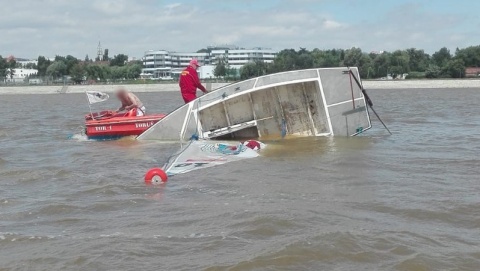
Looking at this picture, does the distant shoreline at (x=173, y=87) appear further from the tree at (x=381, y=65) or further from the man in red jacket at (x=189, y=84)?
the man in red jacket at (x=189, y=84)

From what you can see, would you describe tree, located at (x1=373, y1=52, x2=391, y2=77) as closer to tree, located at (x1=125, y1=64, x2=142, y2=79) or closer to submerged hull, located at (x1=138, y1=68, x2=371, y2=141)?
tree, located at (x1=125, y1=64, x2=142, y2=79)

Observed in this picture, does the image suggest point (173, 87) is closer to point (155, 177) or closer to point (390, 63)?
point (390, 63)

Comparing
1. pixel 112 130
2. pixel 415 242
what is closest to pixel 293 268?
pixel 415 242

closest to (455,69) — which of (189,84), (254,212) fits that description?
(189,84)

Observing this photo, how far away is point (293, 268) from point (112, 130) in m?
11.7

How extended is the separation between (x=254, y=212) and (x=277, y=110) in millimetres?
8222

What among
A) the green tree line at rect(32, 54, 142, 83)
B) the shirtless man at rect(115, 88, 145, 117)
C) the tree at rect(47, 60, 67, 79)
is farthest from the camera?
the tree at rect(47, 60, 67, 79)

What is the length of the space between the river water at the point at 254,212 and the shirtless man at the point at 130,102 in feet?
13.1

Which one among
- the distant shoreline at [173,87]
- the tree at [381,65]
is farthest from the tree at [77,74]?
the tree at [381,65]

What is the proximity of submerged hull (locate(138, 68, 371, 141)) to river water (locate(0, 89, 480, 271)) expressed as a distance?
1.78 m

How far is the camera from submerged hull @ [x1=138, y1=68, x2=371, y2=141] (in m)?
14.6

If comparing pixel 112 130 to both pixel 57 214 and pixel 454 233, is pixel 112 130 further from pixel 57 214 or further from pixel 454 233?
pixel 454 233

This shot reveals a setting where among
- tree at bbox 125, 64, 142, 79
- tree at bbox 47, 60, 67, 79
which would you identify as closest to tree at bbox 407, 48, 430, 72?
tree at bbox 125, 64, 142, 79

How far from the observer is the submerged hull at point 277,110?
14609 millimetres
